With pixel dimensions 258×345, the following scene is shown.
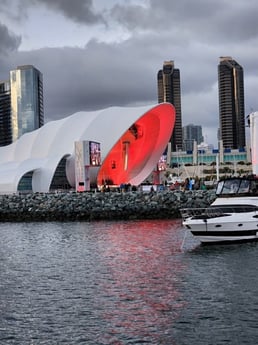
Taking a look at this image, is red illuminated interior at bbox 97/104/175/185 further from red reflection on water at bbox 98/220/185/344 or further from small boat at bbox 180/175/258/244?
small boat at bbox 180/175/258/244

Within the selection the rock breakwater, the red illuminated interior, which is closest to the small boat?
the rock breakwater

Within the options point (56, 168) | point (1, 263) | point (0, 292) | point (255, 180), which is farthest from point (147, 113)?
point (0, 292)

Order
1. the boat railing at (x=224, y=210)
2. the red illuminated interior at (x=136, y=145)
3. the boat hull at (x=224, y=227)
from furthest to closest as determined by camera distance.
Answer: the red illuminated interior at (x=136, y=145) < the boat railing at (x=224, y=210) < the boat hull at (x=224, y=227)

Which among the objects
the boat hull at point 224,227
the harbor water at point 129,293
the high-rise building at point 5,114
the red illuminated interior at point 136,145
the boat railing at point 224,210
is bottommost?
the harbor water at point 129,293

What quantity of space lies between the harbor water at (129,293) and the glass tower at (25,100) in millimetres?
161033

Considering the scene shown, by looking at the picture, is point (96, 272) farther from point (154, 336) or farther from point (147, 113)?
point (147, 113)

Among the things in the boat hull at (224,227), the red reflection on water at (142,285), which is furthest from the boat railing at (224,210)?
the red reflection on water at (142,285)

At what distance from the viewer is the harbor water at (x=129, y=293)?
1213 cm

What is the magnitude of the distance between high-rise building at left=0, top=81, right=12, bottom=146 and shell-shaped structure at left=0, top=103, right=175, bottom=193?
10323cm

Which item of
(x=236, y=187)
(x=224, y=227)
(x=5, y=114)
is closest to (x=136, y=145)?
(x=236, y=187)

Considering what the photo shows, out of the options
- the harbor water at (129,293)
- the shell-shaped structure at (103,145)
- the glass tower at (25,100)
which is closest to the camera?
the harbor water at (129,293)

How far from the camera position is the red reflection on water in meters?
12.7

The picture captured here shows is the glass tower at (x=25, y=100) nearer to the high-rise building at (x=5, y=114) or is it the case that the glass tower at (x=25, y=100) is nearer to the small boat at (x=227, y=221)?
the high-rise building at (x=5, y=114)

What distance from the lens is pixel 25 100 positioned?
187500 mm
